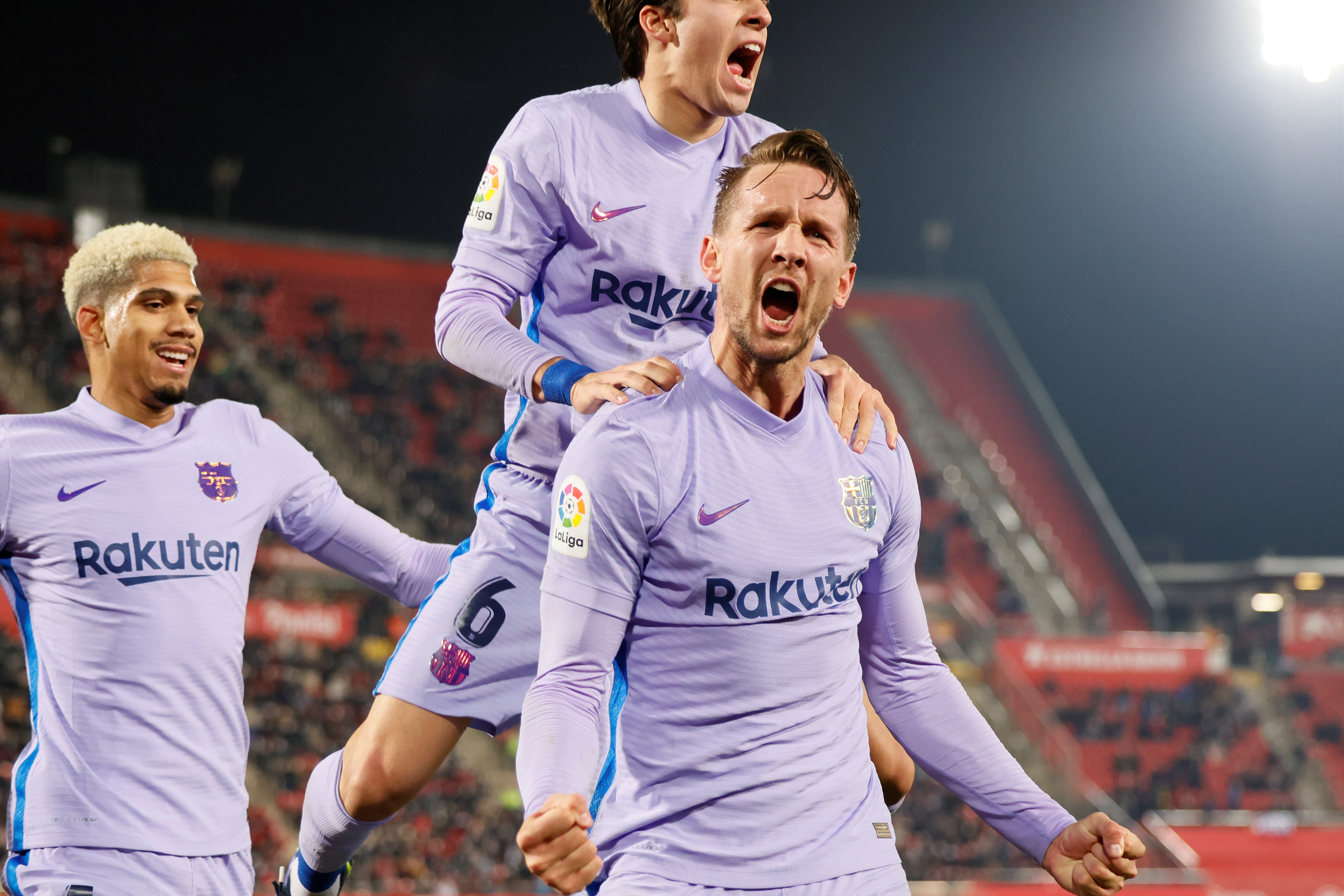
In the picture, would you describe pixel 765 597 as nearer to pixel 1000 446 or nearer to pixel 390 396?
pixel 390 396

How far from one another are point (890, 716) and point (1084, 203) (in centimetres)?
2648

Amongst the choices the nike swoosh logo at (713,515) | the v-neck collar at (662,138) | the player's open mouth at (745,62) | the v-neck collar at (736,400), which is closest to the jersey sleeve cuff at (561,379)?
the v-neck collar at (736,400)

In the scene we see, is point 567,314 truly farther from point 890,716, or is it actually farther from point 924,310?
point 924,310

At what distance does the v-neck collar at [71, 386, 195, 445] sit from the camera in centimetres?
362

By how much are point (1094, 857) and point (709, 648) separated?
2.83ft

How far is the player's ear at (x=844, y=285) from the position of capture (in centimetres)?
266

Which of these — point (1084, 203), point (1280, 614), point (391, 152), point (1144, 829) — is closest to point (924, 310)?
point (1084, 203)

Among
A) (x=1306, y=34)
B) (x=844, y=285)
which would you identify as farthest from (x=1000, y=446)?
(x=844, y=285)

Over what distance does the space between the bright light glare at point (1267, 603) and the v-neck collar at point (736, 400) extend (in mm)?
26811

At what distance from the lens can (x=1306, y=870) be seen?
16172 millimetres

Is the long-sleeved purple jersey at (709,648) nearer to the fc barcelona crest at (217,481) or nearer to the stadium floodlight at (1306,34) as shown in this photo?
the fc barcelona crest at (217,481)

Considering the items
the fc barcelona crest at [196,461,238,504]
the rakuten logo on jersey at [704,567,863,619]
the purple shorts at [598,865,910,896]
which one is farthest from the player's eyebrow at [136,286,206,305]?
the purple shorts at [598,865,910,896]

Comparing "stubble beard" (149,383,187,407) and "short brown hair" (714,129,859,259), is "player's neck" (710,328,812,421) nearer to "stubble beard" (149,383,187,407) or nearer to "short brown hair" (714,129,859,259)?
"short brown hair" (714,129,859,259)

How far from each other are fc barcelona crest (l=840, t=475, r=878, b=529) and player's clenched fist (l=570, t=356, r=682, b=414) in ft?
1.30
